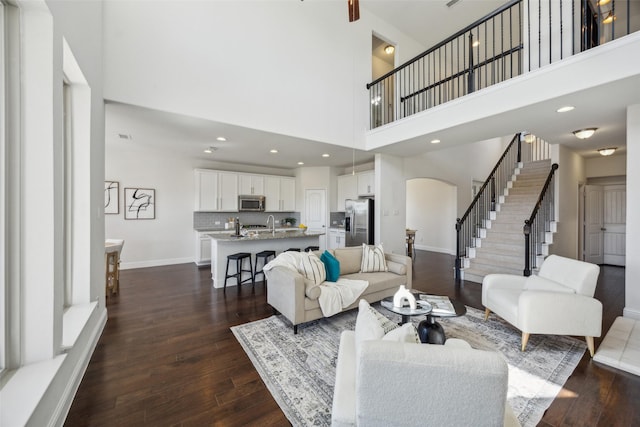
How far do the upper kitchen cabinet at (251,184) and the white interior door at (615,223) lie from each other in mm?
9140

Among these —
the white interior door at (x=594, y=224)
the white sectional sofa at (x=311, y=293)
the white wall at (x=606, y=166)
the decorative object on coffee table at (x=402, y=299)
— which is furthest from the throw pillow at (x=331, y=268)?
the white wall at (x=606, y=166)

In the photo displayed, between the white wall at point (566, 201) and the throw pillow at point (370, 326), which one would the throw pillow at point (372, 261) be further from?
the white wall at point (566, 201)

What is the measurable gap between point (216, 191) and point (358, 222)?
386 cm

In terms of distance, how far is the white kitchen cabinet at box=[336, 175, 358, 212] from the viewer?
7.24 meters

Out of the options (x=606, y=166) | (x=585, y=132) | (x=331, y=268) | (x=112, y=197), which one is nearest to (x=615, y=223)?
(x=606, y=166)

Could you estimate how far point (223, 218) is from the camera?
7.15m

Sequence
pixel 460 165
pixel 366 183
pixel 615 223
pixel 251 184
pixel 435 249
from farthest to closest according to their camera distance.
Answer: pixel 435 249, pixel 460 165, pixel 251 184, pixel 366 183, pixel 615 223

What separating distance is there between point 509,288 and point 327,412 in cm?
269

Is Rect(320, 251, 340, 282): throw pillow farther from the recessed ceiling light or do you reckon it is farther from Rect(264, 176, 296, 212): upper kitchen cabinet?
Rect(264, 176, 296, 212): upper kitchen cabinet

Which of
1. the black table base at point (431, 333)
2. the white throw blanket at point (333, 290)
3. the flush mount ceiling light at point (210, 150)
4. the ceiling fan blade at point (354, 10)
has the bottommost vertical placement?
the black table base at point (431, 333)

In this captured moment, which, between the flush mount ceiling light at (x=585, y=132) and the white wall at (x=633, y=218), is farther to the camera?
the flush mount ceiling light at (x=585, y=132)

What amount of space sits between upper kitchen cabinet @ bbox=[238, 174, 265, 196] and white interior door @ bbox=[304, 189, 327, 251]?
140 centimetres

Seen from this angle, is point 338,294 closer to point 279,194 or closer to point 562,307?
point 562,307

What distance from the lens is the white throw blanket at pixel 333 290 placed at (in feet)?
9.84
